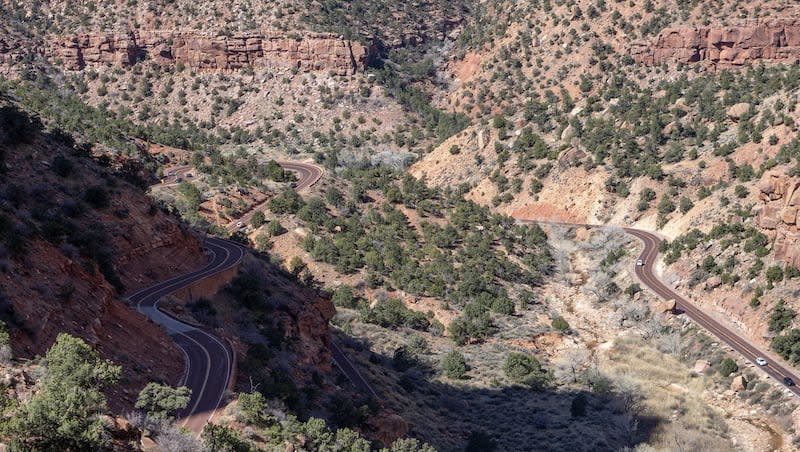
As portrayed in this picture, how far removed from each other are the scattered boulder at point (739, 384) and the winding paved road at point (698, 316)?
2022 millimetres

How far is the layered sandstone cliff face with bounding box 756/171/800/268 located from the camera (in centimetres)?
5781

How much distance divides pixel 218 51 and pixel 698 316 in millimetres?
89837

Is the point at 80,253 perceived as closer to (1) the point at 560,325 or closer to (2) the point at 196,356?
(2) the point at 196,356

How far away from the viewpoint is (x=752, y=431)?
145 feet

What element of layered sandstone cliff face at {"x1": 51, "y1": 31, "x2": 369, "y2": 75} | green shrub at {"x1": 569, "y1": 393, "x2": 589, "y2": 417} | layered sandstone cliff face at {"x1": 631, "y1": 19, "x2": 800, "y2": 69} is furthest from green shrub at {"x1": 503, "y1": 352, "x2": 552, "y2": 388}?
layered sandstone cliff face at {"x1": 51, "y1": 31, "x2": 369, "y2": 75}

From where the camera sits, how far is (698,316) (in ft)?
197

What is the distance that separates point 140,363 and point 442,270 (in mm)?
43016

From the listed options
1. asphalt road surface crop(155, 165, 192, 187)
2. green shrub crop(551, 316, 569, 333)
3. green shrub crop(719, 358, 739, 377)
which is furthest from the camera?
asphalt road surface crop(155, 165, 192, 187)

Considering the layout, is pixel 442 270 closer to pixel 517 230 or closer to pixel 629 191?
pixel 517 230

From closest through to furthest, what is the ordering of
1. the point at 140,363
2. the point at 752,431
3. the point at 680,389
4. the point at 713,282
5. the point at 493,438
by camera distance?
the point at 140,363 < the point at 493,438 < the point at 752,431 < the point at 680,389 < the point at 713,282

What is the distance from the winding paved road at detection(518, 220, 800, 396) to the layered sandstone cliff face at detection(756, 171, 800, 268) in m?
7.30

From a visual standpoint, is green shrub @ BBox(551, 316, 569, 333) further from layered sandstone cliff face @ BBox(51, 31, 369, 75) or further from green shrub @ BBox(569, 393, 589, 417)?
layered sandstone cliff face @ BBox(51, 31, 369, 75)

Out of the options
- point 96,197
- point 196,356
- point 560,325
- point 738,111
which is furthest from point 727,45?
point 196,356

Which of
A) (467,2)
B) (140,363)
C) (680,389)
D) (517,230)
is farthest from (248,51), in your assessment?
(140,363)
